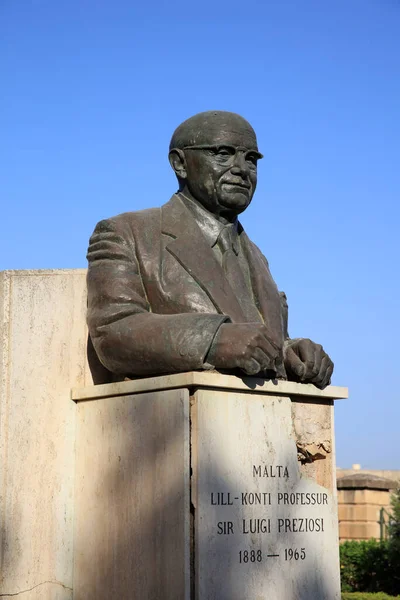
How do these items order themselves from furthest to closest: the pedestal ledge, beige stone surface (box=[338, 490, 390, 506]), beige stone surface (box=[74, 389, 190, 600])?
beige stone surface (box=[338, 490, 390, 506]) < the pedestal ledge < beige stone surface (box=[74, 389, 190, 600])

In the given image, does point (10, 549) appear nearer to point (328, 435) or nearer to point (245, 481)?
point (245, 481)

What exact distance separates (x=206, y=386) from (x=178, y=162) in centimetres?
159

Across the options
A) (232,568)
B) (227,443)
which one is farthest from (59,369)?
(232,568)

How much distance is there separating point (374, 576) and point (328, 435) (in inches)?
381

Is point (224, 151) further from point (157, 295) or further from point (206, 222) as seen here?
point (157, 295)

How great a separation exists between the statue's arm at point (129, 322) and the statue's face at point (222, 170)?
0.55 meters

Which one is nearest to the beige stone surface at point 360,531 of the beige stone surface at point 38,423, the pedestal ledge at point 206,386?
the pedestal ledge at point 206,386

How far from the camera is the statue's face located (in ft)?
18.4

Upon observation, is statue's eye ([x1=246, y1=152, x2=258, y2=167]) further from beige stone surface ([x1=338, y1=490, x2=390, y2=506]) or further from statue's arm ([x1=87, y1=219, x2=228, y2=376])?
beige stone surface ([x1=338, y1=490, x2=390, y2=506])

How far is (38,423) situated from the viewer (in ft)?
18.1

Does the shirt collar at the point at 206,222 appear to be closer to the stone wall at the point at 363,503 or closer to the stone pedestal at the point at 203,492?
the stone pedestal at the point at 203,492

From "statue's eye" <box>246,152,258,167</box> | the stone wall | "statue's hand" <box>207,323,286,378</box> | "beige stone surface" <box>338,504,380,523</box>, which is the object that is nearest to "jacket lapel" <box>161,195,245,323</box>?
"statue's hand" <box>207,323,286,378</box>

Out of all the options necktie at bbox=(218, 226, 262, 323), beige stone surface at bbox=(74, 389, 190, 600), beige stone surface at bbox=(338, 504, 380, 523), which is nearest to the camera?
beige stone surface at bbox=(74, 389, 190, 600)

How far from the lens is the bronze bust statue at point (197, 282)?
194 inches
